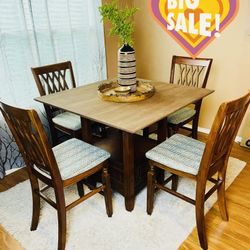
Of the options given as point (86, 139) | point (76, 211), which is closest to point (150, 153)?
point (86, 139)

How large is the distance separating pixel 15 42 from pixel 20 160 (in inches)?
42.7

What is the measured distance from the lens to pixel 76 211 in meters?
1.82

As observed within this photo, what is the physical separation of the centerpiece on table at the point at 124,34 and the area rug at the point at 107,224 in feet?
3.00

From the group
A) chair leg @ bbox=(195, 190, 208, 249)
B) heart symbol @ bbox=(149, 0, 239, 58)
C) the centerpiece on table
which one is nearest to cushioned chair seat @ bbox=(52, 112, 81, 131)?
the centerpiece on table

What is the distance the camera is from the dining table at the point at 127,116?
59.7 inches

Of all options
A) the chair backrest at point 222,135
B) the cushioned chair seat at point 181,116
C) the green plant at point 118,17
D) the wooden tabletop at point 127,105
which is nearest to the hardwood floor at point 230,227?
the chair backrest at point 222,135

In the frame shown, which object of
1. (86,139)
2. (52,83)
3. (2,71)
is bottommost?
(86,139)

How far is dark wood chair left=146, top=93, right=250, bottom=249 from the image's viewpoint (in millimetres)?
1210

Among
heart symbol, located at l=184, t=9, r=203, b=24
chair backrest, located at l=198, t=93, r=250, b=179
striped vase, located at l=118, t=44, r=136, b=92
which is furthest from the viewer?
heart symbol, located at l=184, t=9, r=203, b=24

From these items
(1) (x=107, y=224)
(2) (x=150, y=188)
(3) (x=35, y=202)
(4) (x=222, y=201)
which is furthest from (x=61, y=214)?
(4) (x=222, y=201)

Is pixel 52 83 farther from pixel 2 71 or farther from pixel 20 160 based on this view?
pixel 20 160

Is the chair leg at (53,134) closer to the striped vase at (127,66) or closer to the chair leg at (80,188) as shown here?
the chair leg at (80,188)

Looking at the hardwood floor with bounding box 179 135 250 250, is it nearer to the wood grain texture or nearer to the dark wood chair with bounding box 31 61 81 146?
the wood grain texture

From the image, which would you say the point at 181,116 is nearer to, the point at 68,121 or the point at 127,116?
the point at 127,116
